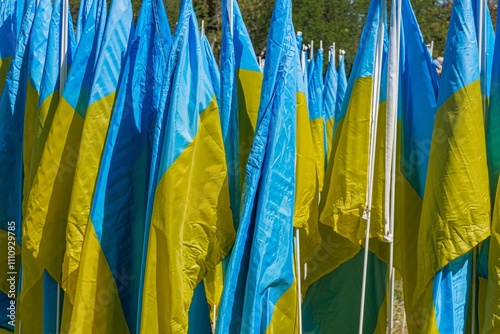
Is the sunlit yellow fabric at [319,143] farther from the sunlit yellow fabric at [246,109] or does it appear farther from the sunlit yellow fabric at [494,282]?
→ the sunlit yellow fabric at [494,282]

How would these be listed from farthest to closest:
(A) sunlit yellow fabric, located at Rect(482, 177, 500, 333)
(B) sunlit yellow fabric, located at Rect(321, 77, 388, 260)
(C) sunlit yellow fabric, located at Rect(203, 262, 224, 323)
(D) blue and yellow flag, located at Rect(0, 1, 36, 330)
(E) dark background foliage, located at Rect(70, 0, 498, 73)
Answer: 1. (E) dark background foliage, located at Rect(70, 0, 498, 73)
2. (C) sunlit yellow fabric, located at Rect(203, 262, 224, 323)
3. (D) blue and yellow flag, located at Rect(0, 1, 36, 330)
4. (B) sunlit yellow fabric, located at Rect(321, 77, 388, 260)
5. (A) sunlit yellow fabric, located at Rect(482, 177, 500, 333)

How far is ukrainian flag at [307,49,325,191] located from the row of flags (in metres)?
1.27

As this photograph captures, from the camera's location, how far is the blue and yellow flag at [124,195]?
134 inches

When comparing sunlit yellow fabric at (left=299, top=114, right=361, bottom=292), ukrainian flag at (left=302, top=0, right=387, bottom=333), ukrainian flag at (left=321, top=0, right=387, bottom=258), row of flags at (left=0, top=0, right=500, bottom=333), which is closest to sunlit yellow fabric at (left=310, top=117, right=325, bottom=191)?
ukrainian flag at (left=302, top=0, right=387, bottom=333)

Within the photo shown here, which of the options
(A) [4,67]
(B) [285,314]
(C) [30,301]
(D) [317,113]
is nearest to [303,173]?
(B) [285,314]

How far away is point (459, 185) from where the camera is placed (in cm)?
324

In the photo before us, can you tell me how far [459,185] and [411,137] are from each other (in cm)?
54

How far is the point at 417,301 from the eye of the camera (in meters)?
3.41

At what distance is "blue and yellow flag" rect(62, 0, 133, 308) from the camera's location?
350 centimetres

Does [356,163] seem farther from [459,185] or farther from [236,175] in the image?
[459,185]

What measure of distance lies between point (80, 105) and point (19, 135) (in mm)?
800

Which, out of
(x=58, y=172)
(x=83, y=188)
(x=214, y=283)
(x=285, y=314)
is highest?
(x=58, y=172)

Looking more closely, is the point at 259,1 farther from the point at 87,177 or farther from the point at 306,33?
the point at 87,177

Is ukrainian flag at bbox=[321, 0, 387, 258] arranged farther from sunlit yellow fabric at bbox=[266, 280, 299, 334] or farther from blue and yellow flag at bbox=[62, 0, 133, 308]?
→ blue and yellow flag at bbox=[62, 0, 133, 308]
